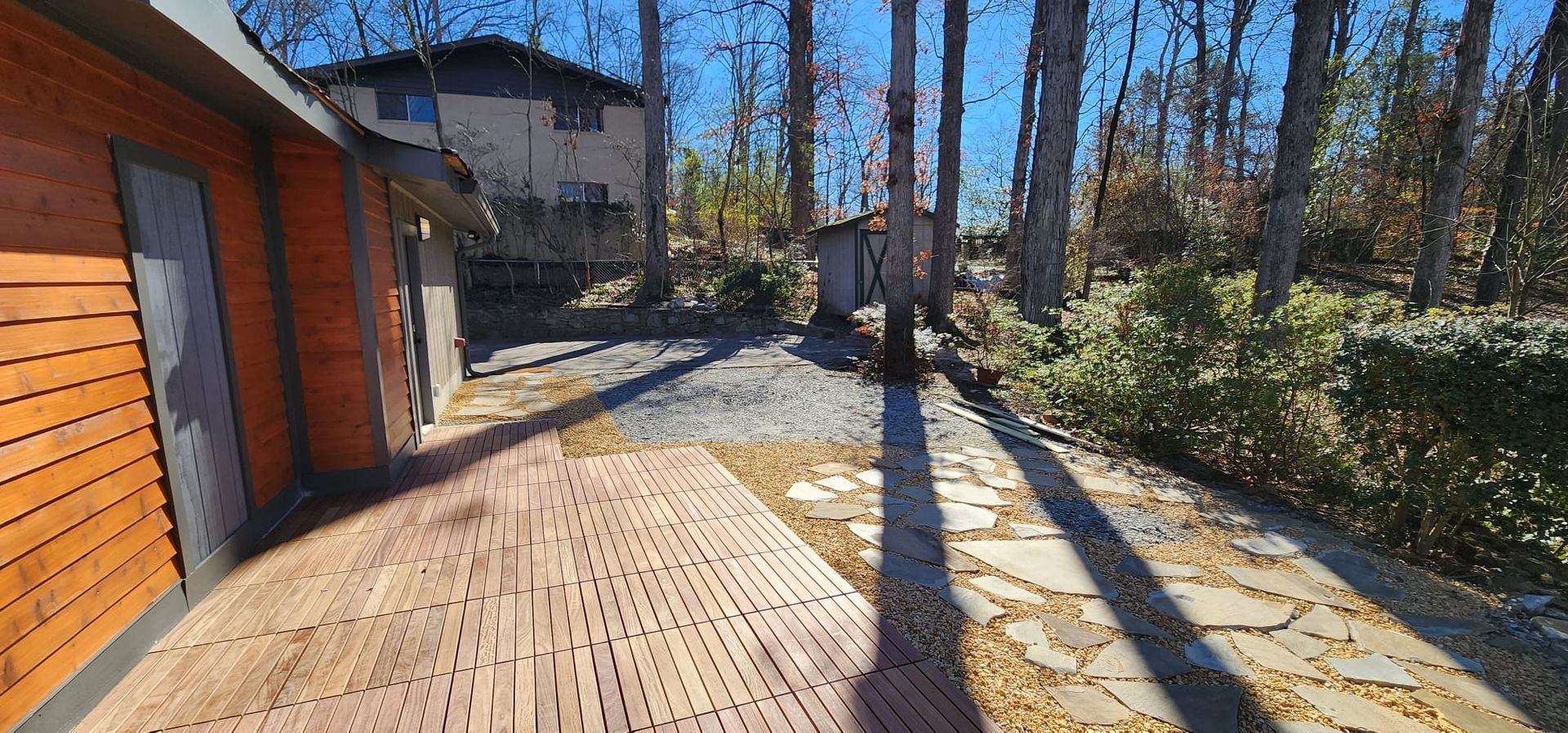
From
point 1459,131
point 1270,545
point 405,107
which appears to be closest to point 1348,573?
point 1270,545

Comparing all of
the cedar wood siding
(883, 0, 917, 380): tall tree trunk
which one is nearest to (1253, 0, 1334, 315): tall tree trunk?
(883, 0, 917, 380): tall tree trunk

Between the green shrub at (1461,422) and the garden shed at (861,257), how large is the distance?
848 centimetres

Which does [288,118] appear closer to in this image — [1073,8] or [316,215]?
[316,215]

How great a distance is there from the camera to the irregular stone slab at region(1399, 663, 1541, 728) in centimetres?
175

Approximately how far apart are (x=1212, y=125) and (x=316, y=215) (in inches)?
726

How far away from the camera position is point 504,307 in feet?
40.3

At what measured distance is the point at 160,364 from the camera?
211 cm

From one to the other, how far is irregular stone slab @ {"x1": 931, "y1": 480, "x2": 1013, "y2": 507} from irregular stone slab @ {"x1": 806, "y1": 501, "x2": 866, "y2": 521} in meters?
0.59

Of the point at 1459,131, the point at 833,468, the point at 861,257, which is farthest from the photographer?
the point at 861,257

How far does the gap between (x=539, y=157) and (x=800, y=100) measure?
23.1 ft

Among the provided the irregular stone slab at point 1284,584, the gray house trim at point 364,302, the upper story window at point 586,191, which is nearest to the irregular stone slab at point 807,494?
the irregular stone slab at point 1284,584

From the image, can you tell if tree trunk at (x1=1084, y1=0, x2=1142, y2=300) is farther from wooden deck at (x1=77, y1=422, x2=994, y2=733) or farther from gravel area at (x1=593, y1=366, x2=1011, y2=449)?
wooden deck at (x1=77, y1=422, x2=994, y2=733)

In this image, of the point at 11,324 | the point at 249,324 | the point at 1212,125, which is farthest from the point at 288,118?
the point at 1212,125

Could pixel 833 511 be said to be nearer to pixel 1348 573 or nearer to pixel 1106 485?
pixel 1106 485
